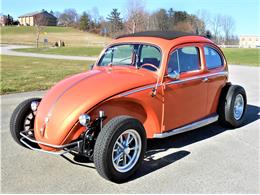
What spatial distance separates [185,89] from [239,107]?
192 cm

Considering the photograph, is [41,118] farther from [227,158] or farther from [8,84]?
[8,84]

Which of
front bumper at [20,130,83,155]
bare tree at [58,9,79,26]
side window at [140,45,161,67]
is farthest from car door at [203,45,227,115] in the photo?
bare tree at [58,9,79,26]

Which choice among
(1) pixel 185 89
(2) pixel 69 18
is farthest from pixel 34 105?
(2) pixel 69 18

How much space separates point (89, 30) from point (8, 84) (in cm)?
10875

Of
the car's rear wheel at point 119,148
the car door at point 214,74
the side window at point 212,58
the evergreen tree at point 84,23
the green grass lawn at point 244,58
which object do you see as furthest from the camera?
the evergreen tree at point 84,23

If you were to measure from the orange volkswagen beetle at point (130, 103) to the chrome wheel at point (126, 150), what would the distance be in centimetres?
1

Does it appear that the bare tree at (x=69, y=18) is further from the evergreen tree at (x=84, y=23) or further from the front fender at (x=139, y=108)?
the front fender at (x=139, y=108)

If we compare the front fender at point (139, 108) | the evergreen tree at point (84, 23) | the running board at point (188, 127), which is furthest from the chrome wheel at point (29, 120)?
the evergreen tree at point (84, 23)

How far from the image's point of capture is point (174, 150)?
5.41m

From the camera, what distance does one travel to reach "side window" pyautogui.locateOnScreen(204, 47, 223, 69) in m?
6.32

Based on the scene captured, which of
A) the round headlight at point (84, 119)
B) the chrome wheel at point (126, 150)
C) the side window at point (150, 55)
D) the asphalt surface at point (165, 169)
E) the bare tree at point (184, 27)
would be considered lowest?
the asphalt surface at point (165, 169)

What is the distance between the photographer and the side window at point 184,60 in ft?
18.1

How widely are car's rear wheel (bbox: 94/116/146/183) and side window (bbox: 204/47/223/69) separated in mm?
2495

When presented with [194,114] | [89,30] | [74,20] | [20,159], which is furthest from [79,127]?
[74,20]
